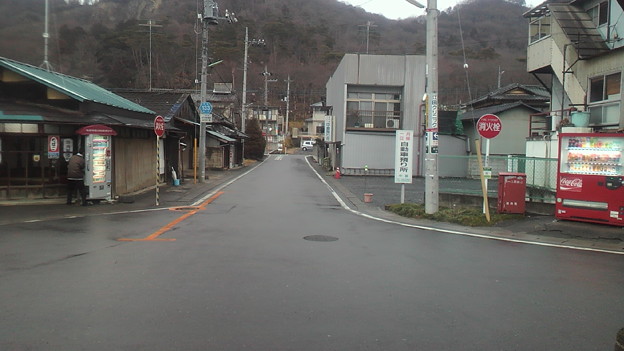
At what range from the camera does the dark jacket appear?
1402 centimetres

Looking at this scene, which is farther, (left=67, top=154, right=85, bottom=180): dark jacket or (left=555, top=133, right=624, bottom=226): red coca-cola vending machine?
(left=67, top=154, right=85, bottom=180): dark jacket

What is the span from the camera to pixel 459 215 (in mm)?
12625

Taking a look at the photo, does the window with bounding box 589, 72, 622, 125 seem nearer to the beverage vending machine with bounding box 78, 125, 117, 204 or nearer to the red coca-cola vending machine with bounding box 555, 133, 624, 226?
the red coca-cola vending machine with bounding box 555, 133, 624, 226

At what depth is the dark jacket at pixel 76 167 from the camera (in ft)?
46.0

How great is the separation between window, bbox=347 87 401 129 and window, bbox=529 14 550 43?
488 inches

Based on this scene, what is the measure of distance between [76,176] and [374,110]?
2239cm

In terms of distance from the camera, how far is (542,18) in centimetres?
2000

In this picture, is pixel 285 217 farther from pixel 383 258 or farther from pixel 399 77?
pixel 399 77

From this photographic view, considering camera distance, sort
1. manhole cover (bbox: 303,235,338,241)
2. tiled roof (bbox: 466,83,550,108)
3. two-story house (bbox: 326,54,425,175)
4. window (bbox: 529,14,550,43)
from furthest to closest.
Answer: tiled roof (bbox: 466,83,550,108) < two-story house (bbox: 326,54,425,175) < window (bbox: 529,14,550,43) < manhole cover (bbox: 303,235,338,241)

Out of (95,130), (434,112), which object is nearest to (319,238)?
(434,112)

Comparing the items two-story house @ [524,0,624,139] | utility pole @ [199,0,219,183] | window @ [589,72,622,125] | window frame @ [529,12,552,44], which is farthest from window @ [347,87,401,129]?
window @ [589,72,622,125]

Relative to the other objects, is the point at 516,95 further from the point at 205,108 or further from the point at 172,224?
the point at 172,224

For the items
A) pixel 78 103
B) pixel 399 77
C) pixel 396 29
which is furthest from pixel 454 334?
pixel 396 29

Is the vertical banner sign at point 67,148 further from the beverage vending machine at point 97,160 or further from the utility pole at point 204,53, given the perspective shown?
the utility pole at point 204,53
